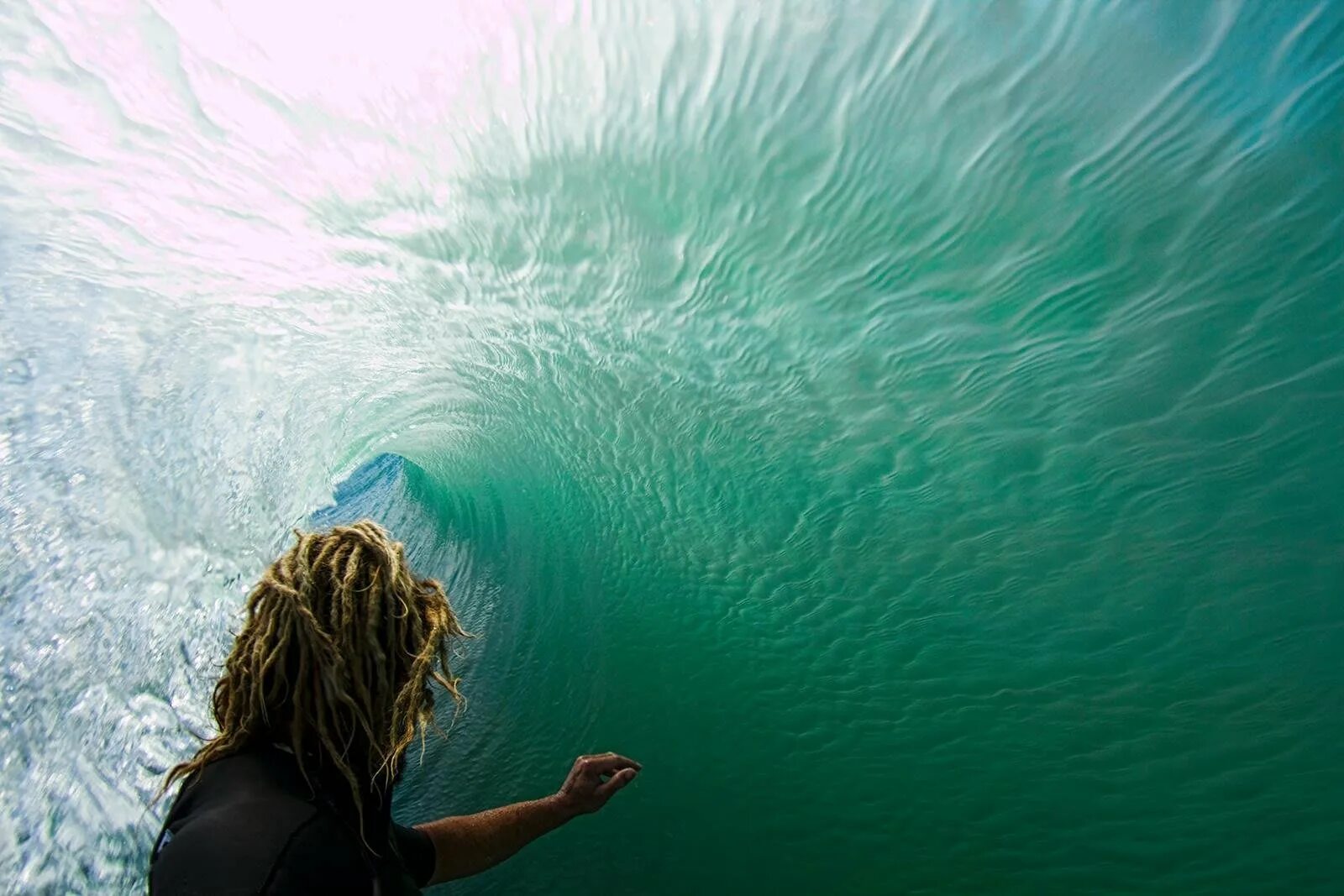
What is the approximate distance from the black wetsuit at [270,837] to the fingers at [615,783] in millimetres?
568

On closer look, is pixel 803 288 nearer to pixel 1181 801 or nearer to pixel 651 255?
pixel 651 255

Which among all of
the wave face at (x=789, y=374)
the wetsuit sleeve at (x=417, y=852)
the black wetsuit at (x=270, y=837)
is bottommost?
the wetsuit sleeve at (x=417, y=852)

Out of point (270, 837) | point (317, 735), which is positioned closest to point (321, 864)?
point (270, 837)

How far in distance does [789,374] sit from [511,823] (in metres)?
1.84

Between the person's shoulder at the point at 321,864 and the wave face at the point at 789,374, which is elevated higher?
the wave face at the point at 789,374

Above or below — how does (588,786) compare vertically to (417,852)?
above

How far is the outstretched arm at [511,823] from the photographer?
4.54 ft

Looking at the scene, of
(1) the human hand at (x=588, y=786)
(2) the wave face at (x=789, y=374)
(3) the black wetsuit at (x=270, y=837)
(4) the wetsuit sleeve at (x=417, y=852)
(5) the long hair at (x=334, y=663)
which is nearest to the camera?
(3) the black wetsuit at (x=270, y=837)

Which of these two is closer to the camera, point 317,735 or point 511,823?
point 317,735

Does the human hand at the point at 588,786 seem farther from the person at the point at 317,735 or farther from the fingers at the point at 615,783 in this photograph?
the person at the point at 317,735

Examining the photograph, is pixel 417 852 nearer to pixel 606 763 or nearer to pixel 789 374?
pixel 606 763

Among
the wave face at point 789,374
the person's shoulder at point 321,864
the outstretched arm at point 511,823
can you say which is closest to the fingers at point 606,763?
the outstretched arm at point 511,823

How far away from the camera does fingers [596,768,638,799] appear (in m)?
1.63

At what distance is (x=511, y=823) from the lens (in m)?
1.50
